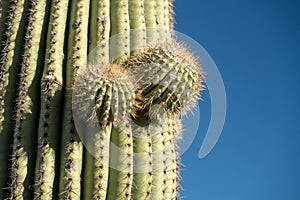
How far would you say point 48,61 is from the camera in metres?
3.44

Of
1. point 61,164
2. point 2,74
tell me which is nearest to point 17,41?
point 2,74

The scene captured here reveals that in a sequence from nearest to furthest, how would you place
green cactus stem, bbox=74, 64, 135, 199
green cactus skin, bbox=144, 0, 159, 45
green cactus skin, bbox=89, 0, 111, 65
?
green cactus stem, bbox=74, 64, 135, 199 < green cactus skin, bbox=89, 0, 111, 65 < green cactus skin, bbox=144, 0, 159, 45

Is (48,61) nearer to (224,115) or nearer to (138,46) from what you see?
(138,46)

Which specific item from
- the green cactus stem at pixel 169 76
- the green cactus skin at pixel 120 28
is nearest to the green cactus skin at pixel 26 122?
the green cactus skin at pixel 120 28

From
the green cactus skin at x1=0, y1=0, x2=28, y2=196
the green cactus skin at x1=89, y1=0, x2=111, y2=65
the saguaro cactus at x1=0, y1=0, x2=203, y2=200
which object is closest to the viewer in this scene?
the saguaro cactus at x1=0, y1=0, x2=203, y2=200

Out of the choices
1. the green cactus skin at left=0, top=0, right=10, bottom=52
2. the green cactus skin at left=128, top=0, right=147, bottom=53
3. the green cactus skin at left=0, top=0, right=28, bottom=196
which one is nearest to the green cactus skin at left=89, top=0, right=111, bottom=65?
the green cactus skin at left=128, top=0, right=147, bottom=53

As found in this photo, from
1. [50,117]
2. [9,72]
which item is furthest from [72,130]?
[9,72]

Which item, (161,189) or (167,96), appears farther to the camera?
(161,189)

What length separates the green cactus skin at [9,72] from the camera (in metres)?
3.41

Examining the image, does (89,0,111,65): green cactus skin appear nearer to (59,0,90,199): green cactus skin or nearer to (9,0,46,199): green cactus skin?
(59,0,90,199): green cactus skin

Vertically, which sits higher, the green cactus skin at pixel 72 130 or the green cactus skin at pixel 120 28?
the green cactus skin at pixel 120 28

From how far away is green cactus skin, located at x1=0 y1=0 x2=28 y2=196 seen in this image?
11.2 feet

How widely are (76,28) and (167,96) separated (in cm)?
75

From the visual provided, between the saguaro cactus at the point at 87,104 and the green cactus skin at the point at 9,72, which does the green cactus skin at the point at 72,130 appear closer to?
the saguaro cactus at the point at 87,104
